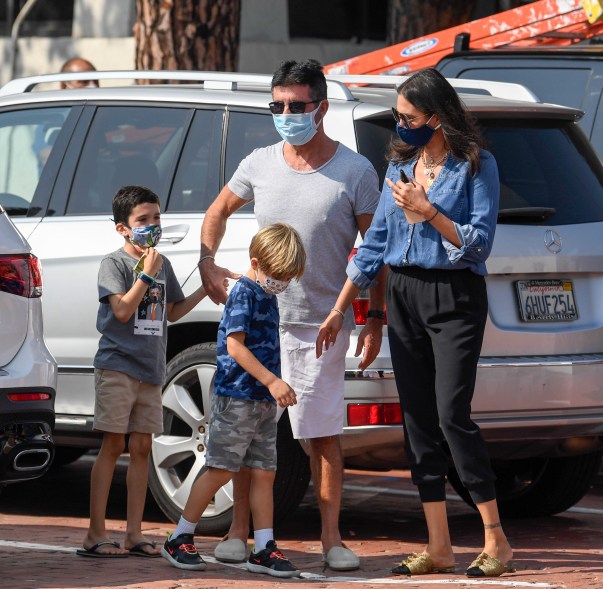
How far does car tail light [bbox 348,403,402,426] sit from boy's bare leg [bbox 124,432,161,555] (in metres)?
0.86

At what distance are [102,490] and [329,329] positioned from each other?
1169mm

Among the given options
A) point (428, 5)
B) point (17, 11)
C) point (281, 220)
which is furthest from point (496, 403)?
point (17, 11)

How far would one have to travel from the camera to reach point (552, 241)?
22.2 ft

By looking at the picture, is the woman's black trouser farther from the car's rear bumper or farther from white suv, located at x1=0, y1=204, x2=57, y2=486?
white suv, located at x1=0, y1=204, x2=57, y2=486

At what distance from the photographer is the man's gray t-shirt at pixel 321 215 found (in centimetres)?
631

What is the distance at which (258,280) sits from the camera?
6.12m

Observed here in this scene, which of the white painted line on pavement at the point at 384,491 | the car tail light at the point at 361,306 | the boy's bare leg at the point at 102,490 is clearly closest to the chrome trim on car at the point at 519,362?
the car tail light at the point at 361,306

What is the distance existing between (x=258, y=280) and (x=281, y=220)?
13.7 inches

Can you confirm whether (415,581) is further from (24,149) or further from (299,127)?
(24,149)

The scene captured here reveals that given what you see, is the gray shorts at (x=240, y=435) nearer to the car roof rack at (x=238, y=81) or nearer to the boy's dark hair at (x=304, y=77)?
the boy's dark hair at (x=304, y=77)

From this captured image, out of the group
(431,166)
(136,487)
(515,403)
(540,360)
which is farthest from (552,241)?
(136,487)

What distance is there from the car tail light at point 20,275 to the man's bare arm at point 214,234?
0.79m

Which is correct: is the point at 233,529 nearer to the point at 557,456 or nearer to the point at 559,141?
the point at 557,456

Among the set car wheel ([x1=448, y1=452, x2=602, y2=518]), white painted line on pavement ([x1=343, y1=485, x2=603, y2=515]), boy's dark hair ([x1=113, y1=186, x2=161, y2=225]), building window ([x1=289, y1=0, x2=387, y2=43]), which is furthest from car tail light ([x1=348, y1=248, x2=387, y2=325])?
building window ([x1=289, y1=0, x2=387, y2=43])
